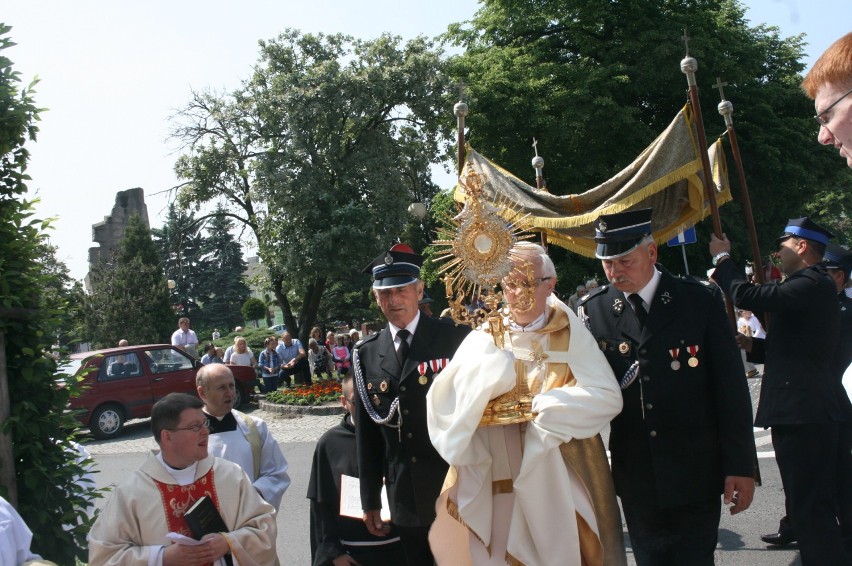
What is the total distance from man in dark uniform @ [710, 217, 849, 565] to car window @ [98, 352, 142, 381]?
14.2 metres

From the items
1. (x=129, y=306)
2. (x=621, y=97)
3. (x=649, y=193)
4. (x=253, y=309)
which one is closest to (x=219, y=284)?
(x=253, y=309)

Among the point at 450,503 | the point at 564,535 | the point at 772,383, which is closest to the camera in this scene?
the point at 564,535

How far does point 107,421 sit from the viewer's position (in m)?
16.4

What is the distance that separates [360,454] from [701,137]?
149 inches

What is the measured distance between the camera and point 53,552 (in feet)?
17.1

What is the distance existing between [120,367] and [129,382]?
1.40ft

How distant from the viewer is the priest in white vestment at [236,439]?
4.94m

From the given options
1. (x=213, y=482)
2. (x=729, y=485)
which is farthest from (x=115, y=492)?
(x=729, y=485)

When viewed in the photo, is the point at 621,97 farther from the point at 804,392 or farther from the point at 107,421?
the point at 804,392

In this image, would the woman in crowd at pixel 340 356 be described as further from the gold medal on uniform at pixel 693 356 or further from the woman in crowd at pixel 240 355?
the gold medal on uniform at pixel 693 356

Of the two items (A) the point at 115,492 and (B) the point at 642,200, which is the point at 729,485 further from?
(B) the point at 642,200

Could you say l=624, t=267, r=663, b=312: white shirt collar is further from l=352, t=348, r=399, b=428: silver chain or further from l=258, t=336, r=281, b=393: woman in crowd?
l=258, t=336, r=281, b=393: woman in crowd

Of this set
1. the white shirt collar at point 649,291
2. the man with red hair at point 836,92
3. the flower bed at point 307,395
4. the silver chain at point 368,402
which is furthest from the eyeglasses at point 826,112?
the flower bed at point 307,395

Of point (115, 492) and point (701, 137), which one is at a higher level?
point (701, 137)
